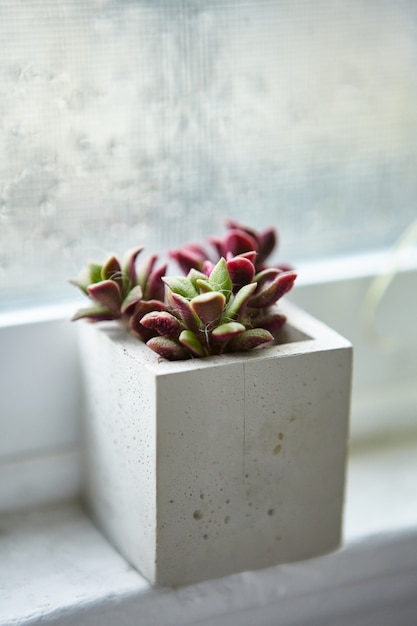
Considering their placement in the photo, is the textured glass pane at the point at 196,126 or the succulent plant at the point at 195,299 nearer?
the succulent plant at the point at 195,299

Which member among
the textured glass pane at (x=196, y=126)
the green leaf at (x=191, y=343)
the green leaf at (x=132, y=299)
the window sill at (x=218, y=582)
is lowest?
the window sill at (x=218, y=582)

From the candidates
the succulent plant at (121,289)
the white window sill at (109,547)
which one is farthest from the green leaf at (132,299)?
the white window sill at (109,547)

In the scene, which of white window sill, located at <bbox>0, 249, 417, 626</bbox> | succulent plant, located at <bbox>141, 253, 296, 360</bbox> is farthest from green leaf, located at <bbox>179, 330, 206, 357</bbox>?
white window sill, located at <bbox>0, 249, 417, 626</bbox>

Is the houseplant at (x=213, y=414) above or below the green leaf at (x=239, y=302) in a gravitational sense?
below

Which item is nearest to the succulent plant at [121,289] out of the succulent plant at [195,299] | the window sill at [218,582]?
the succulent plant at [195,299]

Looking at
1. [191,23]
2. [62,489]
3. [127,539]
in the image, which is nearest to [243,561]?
[127,539]

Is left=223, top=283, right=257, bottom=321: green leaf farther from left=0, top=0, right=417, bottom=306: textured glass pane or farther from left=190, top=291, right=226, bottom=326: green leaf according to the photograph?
left=0, top=0, right=417, bottom=306: textured glass pane

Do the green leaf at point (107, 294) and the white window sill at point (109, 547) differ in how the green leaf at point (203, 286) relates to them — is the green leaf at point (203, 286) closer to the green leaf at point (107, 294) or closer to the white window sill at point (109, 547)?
the green leaf at point (107, 294)

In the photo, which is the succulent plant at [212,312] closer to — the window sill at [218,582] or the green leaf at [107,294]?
the green leaf at [107,294]

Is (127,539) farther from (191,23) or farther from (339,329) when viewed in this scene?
(191,23)
